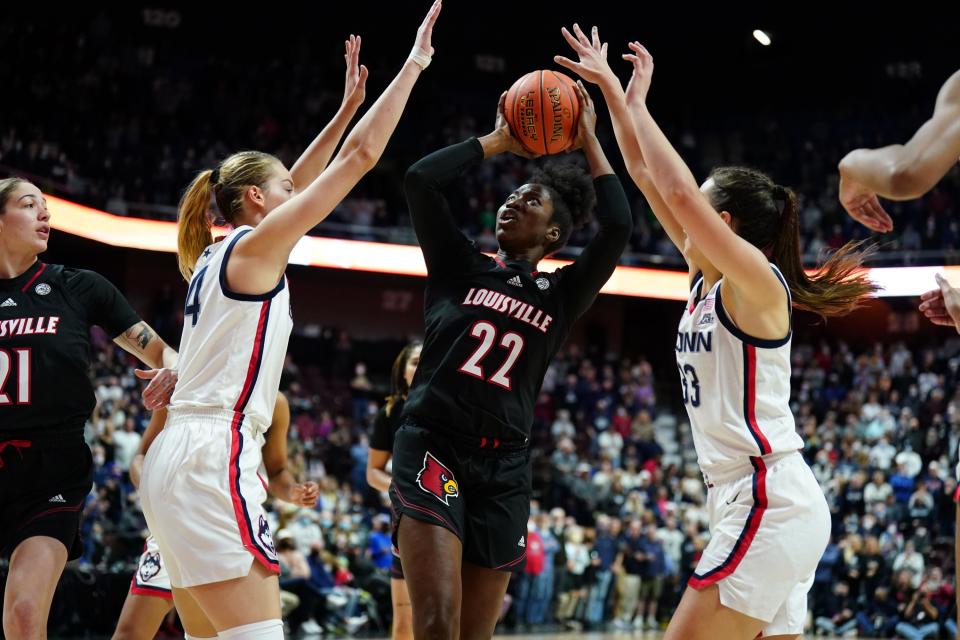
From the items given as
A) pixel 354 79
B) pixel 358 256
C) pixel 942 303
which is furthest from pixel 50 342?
pixel 358 256

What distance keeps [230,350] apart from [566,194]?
1.68 metres

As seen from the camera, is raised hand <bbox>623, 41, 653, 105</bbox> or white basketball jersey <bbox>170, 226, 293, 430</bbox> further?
raised hand <bbox>623, 41, 653, 105</bbox>

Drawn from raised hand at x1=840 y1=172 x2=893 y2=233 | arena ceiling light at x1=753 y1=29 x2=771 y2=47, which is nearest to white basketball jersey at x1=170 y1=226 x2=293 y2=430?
raised hand at x1=840 y1=172 x2=893 y2=233

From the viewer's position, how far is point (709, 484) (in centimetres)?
355

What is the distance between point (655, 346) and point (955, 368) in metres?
6.64

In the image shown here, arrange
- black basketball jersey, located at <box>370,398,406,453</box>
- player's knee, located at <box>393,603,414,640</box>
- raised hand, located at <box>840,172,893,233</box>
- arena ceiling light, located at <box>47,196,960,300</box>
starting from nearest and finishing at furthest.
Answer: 1. raised hand, located at <box>840,172,893,233</box>
2. player's knee, located at <box>393,603,414,640</box>
3. black basketball jersey, located at <box>370,398,406,453</box>
4. arena ceiling light, located at <box>47,196,960,300</box>

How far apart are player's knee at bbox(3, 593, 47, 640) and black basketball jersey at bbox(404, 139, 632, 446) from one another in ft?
5.02

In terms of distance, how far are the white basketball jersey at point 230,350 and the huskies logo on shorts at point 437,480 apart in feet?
1.98

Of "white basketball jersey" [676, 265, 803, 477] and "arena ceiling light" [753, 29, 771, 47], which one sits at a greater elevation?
"arena ceiling light" [753, 29, 771, 47]

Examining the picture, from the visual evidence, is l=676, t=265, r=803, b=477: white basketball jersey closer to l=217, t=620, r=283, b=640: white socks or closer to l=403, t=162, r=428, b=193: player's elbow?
l=403, t=162, r=428, b=193: player's elbow

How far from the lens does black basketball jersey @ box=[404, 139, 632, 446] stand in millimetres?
3832

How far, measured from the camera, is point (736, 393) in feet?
11.2

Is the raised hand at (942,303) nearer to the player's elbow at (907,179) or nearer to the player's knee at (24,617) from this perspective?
the player's elbow at (907,179)

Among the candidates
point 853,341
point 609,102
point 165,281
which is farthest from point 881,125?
point 609,102
